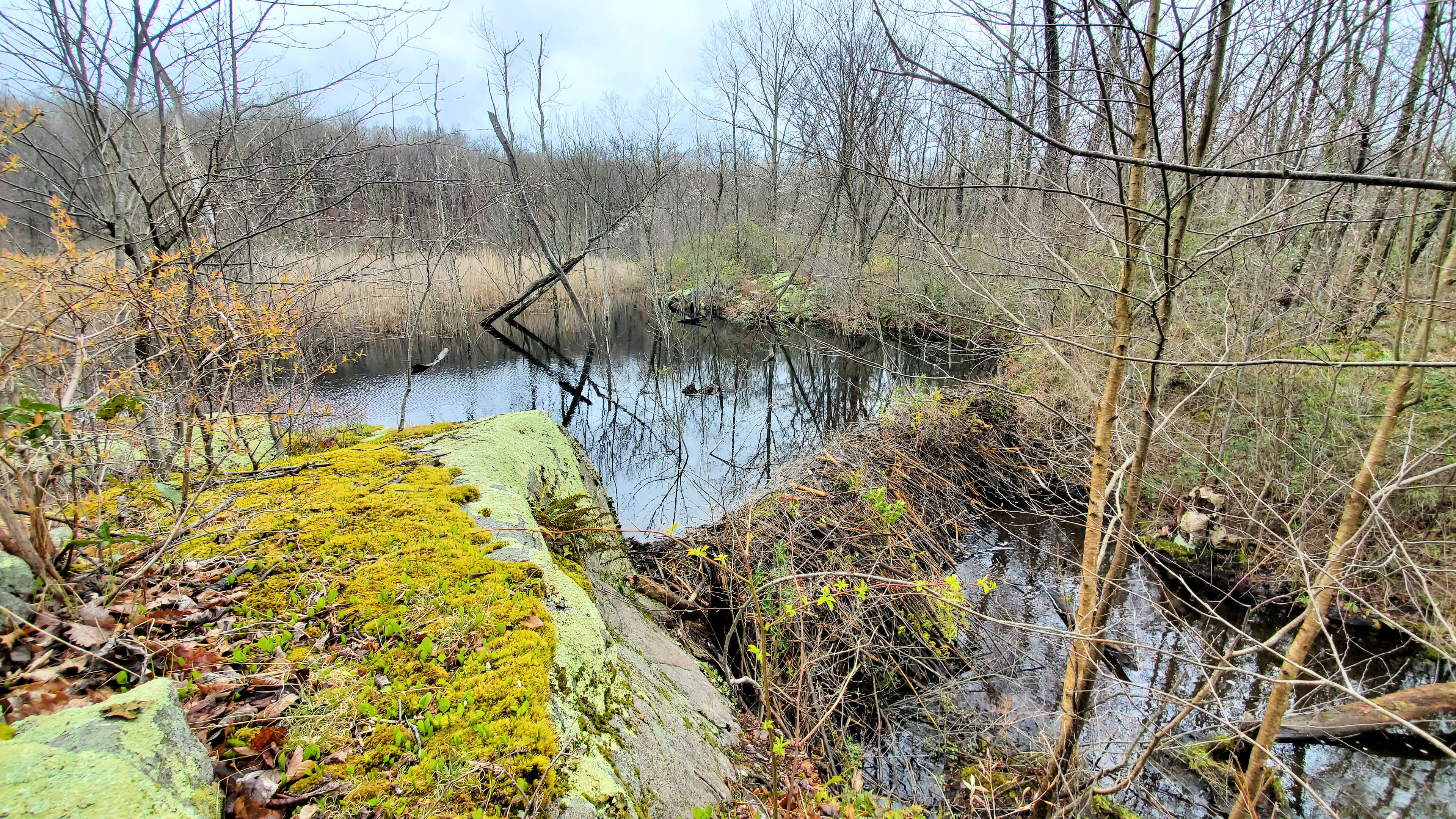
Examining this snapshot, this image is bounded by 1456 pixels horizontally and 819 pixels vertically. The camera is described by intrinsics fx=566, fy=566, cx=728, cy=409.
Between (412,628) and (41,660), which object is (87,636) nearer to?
(41,660)

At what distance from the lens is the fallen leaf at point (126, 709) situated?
3.99 feet

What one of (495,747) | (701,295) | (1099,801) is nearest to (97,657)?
(495,747)

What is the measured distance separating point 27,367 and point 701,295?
19.3 m

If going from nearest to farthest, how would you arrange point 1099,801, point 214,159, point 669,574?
point 1099,801 → point 214,159 → point 669,574

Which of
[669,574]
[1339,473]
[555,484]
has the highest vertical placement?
[555,484]

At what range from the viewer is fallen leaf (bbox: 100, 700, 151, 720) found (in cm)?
→ 122

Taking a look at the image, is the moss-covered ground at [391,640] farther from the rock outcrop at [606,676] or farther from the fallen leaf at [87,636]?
the fallen leaf at [87,636]

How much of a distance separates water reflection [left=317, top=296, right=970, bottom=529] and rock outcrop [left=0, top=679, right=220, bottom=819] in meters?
4.11

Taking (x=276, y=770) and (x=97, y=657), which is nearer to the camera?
(x=276, y=770)

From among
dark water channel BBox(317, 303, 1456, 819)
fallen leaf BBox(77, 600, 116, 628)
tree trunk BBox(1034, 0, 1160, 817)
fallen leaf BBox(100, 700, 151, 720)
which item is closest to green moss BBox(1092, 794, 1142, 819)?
dark water channel BBox(317, 303, 1456, 819)

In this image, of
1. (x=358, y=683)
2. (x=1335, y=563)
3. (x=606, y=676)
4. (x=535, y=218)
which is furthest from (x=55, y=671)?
(x=535, y=218)

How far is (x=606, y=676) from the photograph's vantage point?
2072 mm

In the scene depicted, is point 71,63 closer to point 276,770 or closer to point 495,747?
point 276,770

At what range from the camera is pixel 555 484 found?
158 inches
